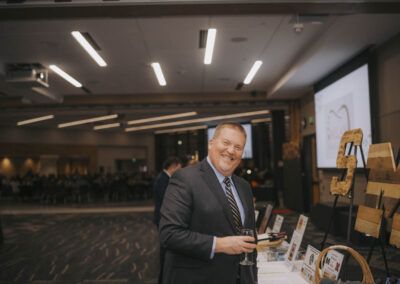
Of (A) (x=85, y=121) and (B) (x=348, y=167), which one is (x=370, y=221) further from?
(A) (x=85, y=121)

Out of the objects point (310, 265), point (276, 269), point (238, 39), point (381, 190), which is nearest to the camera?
point (310, 265)

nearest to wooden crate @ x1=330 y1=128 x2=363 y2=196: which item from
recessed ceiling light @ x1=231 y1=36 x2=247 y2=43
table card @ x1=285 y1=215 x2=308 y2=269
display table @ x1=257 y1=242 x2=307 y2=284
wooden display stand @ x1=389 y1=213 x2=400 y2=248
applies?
wooden display stand @ x1=389 y1=213 x2=400 y2=248

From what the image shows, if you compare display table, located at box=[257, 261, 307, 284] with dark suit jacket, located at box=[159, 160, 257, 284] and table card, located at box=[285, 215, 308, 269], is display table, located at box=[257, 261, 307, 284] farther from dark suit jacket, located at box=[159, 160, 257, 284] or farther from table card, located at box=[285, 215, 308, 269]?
dark suit jacket, located at box=[159, 160, 257, 284]

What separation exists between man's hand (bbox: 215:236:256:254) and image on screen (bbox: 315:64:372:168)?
6.61 metres

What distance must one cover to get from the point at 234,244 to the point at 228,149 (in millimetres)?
418

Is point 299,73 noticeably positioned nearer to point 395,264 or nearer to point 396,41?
point 396,41

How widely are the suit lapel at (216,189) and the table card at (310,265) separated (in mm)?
812

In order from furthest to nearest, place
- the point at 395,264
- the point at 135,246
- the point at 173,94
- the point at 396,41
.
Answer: the point at 173,94 → the point at 135,246 → the point at 396,41 → the point at 395,264

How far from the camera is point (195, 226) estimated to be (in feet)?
6.11

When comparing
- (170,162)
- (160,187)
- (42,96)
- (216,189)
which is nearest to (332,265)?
(216,189)

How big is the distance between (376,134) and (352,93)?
3.98 ft

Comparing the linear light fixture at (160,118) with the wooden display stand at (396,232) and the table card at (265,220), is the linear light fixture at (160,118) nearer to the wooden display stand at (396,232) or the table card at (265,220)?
the table card at (265,220)

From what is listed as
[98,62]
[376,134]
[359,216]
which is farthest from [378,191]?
[98,62]

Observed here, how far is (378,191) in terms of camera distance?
3.62 m
